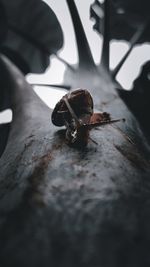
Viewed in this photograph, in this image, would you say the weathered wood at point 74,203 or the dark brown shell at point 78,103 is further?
the dark brown shell at point 78,103

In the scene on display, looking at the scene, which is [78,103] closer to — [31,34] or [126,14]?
[31,34]

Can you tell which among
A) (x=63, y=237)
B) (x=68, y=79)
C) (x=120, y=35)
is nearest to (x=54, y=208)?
(x=63, y=237)

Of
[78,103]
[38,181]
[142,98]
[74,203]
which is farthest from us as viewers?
[142,98]

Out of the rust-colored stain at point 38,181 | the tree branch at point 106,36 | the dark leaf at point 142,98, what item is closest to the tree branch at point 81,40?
the tree branch at point 106,36

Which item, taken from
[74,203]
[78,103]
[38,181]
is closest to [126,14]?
[78,103]

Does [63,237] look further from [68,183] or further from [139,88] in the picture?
[139,88]

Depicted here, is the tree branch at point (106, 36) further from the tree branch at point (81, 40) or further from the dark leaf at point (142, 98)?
the dark leaf at point (142, 98)
